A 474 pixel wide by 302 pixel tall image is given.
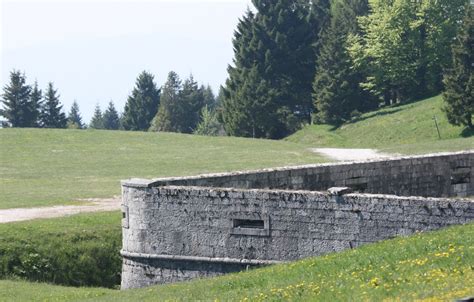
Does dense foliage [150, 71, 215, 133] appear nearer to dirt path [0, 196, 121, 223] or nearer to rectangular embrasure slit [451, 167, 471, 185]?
dirt path [0, 196, 121, 223]

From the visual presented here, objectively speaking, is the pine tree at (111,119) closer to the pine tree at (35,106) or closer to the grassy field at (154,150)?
the pine tree at (35,106)

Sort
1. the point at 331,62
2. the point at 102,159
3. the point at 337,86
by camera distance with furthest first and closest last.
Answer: the point at 331,62
the point at 337,86
the point at 102,159

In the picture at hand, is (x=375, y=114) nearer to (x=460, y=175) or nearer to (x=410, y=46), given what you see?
(x=410, y=46)

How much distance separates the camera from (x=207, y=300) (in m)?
18.5

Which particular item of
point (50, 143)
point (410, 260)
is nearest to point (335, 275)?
point (410, 260)

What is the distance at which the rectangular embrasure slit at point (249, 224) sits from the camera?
2403 centimetres

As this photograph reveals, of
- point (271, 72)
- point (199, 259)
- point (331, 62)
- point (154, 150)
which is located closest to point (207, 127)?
point (271, 72)

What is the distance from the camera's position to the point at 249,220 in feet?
79.2

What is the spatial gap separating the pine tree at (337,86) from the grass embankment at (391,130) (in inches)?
54.8

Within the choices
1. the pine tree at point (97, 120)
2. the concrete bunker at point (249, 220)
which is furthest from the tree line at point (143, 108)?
the concrete bunker at point (249, 220)

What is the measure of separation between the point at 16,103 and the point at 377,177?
8365 centimetres

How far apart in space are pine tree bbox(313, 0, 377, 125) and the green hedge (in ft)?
174

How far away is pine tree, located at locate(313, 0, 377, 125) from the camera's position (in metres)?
83.8

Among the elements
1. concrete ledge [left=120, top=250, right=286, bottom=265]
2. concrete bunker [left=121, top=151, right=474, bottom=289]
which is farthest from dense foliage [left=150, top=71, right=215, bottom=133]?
concrete ledge [left=120, top=250, right=286, bottom=265]
